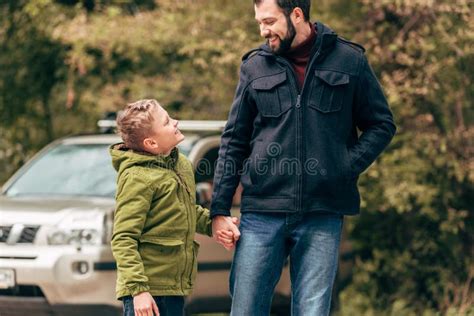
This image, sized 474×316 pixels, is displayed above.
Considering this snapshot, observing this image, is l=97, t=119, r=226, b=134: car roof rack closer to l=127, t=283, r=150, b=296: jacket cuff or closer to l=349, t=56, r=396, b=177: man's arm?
l=349, t=56, r=396, b=177: man's arm

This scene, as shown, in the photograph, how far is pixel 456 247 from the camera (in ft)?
30.2

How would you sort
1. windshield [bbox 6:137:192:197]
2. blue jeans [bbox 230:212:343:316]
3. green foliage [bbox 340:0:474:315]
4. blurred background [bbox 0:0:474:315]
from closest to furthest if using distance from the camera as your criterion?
blue jeans [bbox 230:212:343:316]
windshield [bbox 6:137:192:197]
green foliage [bbox 340:0:474:315]
blurred background [bbox 0:0:474:315]

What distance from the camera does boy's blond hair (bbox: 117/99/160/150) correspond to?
4508 mm

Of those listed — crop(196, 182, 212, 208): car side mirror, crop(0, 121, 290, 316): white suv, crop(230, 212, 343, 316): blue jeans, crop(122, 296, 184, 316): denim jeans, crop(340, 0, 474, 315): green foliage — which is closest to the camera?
crop(122, 296, 184, 316): denim jeans

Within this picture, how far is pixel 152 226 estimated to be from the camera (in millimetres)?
4434

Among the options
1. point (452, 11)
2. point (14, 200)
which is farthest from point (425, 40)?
point (14, 200)

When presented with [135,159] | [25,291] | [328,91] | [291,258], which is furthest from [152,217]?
[25,291]

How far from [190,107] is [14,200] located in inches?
121

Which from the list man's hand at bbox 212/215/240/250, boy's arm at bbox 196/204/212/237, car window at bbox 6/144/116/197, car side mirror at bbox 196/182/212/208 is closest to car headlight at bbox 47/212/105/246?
car window at bbox 6/144/116/197

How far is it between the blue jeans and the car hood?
2521 millimetres

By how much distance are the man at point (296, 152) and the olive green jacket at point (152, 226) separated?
0.23 meters

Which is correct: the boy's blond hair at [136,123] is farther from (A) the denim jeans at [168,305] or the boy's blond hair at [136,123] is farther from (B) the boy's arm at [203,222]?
(A) the denim jeans at [168,305]

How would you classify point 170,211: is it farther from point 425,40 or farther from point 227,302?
point 425,40

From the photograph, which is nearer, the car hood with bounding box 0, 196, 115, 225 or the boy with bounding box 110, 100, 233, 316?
the boy with bounding box 110, 100, 233, 316
